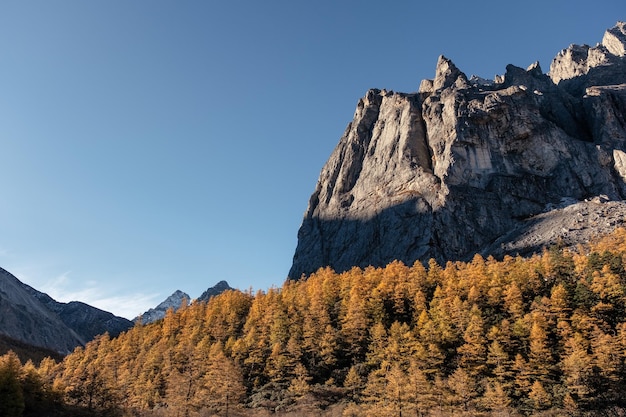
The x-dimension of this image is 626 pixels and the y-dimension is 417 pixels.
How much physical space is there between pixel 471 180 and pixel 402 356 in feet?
316

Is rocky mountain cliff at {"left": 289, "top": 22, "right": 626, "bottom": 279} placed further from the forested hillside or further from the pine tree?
the pine tree

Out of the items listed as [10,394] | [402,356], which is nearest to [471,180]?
[402,356]

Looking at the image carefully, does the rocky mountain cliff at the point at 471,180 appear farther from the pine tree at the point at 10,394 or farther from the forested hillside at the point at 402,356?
the pine tree at the point at 10,394

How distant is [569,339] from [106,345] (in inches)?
3895

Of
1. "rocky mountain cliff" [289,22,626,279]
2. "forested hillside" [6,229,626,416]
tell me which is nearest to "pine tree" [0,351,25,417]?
"forested hillside" [6,229,626,416]

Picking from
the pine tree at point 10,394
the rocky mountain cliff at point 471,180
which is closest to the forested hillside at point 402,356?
the pine tree at point 10,394

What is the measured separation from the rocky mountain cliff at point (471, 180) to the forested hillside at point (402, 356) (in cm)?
4057

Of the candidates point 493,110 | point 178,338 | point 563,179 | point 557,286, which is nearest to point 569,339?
point 557,286

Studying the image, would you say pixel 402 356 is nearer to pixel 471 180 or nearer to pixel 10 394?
pixel 10 394

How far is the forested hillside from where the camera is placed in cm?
6031

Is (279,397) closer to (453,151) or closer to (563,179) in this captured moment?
(453,151)

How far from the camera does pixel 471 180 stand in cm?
15362

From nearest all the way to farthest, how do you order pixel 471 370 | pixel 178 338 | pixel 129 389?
pixel 471 370
pixel 129 389
pixel 178 338

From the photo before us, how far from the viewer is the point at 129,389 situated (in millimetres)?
84875
